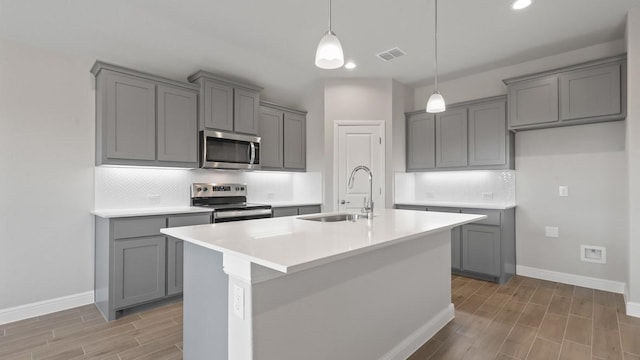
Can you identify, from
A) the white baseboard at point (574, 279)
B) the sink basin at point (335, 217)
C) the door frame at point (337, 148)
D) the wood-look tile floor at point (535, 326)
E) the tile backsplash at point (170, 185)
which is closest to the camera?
the wood-look tile floor at point (535, 326)

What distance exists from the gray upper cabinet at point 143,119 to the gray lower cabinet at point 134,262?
0.65 m

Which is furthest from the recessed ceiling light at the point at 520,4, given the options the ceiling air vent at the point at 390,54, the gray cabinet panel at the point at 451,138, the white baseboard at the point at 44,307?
the white baseboard at the point at 44,307

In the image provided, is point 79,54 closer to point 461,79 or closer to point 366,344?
point 366,344

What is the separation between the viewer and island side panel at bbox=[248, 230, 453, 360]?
138 centimetres

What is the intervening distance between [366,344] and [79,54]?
3672 millimetres

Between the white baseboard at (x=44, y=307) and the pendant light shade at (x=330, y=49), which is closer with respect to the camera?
the pendant light shade at (x=330, y=49)

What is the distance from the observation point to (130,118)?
10.2 ft

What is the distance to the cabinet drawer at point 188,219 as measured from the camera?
3112 millimetres

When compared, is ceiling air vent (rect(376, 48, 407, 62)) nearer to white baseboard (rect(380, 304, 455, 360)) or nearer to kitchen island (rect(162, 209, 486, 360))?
kitchen island (rect(162, 209, 486, 360))

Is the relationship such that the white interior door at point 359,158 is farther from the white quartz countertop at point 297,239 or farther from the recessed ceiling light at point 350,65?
the white quartz countertop at point 297,239

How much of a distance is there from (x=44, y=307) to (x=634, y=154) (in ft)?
18.2

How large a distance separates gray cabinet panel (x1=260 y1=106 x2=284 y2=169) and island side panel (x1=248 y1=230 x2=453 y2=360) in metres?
2.60

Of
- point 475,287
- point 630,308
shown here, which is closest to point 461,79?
point 475,287

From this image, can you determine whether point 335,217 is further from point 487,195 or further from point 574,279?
point 574,279
